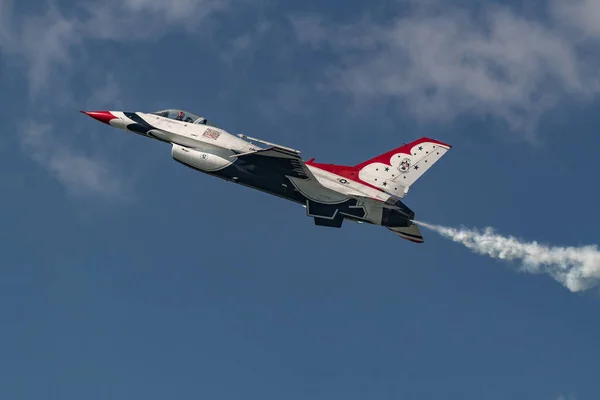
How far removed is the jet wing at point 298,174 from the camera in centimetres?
3603

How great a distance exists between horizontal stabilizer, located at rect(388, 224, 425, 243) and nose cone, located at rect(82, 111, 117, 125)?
638 inches

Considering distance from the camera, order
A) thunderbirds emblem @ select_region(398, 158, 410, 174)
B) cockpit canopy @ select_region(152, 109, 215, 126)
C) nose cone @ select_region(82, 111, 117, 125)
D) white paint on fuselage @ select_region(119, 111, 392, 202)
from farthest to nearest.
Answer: nose cone @ select_region(82, 111, 117, 125) → cockpit canopy @ select_region(152, 109, 215, 126) → thunderbirds emblem @ select_region(398, 158, 410, 174) → white paint on fuselage @ select_region(119, 111, 392, 202)

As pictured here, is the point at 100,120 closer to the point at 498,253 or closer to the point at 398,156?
the point at 398,156

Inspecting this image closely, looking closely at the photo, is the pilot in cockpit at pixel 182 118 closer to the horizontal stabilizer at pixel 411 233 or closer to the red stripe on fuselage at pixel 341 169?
the red stripe on fuselage at pixel 341 169

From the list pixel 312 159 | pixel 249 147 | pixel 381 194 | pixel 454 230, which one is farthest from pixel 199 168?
pixel 454 230

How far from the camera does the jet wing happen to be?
1419 inches

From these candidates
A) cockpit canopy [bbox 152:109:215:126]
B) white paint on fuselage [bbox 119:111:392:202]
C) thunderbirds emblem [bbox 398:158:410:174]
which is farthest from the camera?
cockpit canopy [bbox 152:109:215:126]

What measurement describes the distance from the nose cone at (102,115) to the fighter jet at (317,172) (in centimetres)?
265

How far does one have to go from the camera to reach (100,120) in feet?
134

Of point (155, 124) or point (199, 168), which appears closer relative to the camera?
point (199, 168)

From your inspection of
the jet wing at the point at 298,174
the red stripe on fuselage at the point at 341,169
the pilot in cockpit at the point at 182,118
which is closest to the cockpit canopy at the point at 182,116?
the pilot in cockpit at the point at 182,118

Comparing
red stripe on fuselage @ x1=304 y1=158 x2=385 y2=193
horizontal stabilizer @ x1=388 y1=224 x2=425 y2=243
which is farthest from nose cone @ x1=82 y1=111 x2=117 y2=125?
horizontal stabilizer @ x1=388 y1=224 x2=425 y2=243

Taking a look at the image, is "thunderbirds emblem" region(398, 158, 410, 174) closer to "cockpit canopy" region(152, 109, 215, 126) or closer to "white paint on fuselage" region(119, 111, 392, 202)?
"white paint on fuselage" region(119, 111, 392, 202)

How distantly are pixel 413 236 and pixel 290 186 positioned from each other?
6392mm
